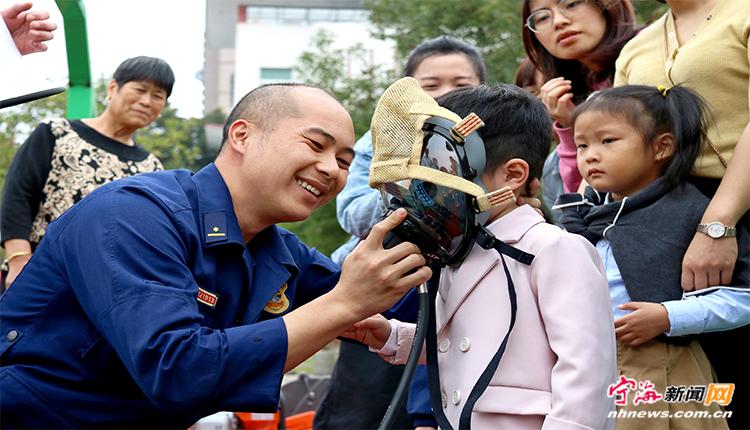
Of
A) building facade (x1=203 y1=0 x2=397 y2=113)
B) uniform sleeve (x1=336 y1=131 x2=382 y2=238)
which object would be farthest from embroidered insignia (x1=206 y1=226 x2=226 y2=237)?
building facade (x1=203 y1=0 x2=397 y2=113)

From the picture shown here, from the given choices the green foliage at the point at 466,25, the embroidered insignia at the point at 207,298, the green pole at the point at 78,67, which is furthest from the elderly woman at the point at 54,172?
the green foliage at the point at 466,25

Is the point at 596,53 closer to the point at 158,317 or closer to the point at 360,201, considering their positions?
the point at 360,201

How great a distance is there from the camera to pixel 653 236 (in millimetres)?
3043

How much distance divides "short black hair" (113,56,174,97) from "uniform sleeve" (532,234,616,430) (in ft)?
10.4

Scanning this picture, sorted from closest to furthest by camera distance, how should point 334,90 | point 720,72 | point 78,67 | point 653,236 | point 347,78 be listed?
1. point 653,236
2. point 720,72
3. point 78,67
4. point 334,90
5. point 347,78

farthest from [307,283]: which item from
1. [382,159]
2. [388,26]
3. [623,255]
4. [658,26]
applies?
[388,26]

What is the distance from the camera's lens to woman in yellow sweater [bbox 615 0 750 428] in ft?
9.71

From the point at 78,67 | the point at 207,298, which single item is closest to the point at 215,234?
the point at 207,298

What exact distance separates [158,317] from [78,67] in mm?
4765

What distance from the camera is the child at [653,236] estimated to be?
292 cm

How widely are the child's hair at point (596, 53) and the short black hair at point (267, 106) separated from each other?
1.38 m

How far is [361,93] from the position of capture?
13945 millimetres

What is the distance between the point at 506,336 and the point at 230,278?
0.80m

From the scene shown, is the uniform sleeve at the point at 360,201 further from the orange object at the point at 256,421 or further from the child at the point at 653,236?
the orange object at the point at 256,421
